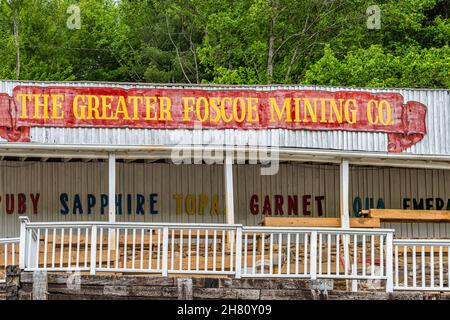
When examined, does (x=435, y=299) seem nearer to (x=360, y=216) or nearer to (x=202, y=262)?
(x=202, y=262)

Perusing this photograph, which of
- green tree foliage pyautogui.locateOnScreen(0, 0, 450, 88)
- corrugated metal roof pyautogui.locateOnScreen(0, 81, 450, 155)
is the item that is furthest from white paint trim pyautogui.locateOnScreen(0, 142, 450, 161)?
green tree foliage pyautogui.locateOnScreen(0, 0, 450, 88)

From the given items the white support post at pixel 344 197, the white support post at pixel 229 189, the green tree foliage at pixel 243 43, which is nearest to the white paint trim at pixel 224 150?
the white support post at pixel 229 189

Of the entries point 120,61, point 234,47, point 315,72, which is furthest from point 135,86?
point 120,61

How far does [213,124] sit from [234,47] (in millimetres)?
18493

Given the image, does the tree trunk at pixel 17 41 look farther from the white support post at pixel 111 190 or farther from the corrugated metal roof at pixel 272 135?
the white support post at pixel 111 190

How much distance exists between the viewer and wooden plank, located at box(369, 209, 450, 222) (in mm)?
29469

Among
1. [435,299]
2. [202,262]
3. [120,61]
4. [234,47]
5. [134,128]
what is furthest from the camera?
[120,61]

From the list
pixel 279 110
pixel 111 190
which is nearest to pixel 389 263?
pixel 279 110

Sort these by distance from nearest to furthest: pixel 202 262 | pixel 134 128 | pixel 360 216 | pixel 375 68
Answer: pixel 202 262 → pixel 134 128 → pixel 360 216 → pixel 375 68

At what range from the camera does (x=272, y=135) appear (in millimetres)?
29578

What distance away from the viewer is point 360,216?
31703 millimetres

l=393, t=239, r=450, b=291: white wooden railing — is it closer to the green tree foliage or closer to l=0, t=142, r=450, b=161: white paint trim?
l=0, t=142, r=450, b=161: white paint trim

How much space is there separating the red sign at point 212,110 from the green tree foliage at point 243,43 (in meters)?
12.4

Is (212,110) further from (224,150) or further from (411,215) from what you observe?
(411,215)
